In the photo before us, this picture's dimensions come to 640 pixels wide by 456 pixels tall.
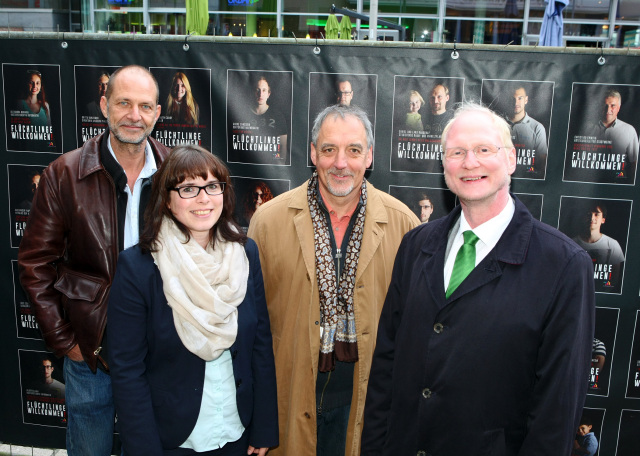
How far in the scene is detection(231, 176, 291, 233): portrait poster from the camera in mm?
3203

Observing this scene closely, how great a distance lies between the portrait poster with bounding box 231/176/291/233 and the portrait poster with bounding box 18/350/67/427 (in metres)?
1.79

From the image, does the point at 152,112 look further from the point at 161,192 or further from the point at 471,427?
the point at 471,427

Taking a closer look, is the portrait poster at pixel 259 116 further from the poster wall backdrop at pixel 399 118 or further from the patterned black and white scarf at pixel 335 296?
the patterned black and white scarf at pixel 335 296

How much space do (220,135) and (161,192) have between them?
1.31 metres

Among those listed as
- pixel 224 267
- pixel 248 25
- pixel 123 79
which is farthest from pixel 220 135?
pixel 248 25

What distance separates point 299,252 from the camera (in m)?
2.45

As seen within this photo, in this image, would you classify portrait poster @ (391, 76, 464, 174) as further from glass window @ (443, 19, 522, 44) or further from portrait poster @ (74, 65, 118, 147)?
glass window @ (443, 19, 522, 44)

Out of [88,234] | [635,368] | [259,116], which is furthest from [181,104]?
[635,368]

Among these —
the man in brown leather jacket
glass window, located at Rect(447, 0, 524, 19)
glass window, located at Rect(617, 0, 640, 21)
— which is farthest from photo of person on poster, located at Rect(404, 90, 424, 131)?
glass window, located at Rect(617, 0, 640, 21)

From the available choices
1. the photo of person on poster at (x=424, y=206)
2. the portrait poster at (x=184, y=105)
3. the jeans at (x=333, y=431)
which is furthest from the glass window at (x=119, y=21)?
the jeans at (x=333, y=431)

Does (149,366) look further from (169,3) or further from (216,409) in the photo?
(169,3)

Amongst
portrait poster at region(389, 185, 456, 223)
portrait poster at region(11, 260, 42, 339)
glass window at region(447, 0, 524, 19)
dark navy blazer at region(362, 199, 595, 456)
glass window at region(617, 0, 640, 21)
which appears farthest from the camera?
glass window at region(447, 0, 524, 19)

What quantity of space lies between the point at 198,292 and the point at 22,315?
228 cm

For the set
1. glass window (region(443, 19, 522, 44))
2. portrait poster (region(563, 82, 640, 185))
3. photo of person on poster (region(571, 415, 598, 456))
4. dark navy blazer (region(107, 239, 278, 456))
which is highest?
glass window (region(443, 19, 522, 44))
